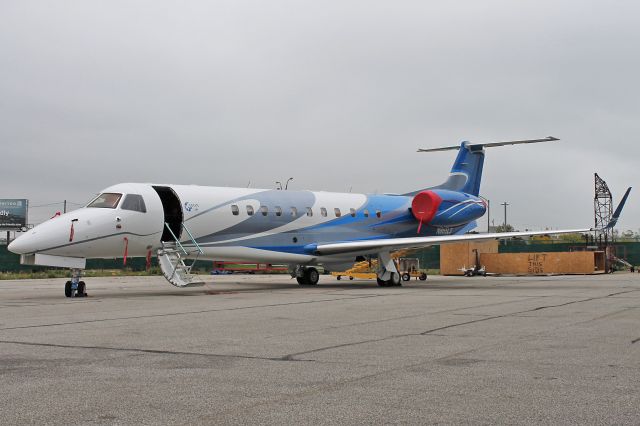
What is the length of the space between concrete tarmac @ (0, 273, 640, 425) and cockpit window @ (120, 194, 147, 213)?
7006mm

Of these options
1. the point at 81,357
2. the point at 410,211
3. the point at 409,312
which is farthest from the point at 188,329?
the point at 410,211

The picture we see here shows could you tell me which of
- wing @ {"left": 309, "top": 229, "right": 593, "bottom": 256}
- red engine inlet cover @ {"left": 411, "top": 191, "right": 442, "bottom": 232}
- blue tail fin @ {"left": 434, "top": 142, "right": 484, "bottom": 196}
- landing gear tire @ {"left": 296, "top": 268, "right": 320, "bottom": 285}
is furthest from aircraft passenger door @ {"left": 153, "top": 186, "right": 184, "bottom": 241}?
blue tail fin @ {"left": 434, "top": 142, "right": 484, "bottom": 196}

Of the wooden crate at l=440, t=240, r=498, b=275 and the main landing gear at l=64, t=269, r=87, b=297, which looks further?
the wooden crate at l=440, t=240, r=498, b=275

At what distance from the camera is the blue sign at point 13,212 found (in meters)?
71.4

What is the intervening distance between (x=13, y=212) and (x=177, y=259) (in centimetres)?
5804

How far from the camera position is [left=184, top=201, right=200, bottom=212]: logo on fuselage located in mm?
21681

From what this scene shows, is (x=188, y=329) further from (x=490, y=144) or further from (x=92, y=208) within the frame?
(x=490, y=144)

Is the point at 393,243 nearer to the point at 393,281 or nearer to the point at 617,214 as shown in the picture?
the point at 393,281

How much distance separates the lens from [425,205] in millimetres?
28438

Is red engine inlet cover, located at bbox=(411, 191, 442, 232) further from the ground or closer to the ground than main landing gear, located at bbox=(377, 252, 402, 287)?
further from the ground

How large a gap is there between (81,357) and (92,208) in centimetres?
1278

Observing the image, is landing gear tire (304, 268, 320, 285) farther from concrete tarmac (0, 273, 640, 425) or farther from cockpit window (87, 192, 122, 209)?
concrete tarmac (0, 273, 640, 425)

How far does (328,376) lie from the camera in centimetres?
676

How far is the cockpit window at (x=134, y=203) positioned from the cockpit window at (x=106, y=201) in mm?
220
